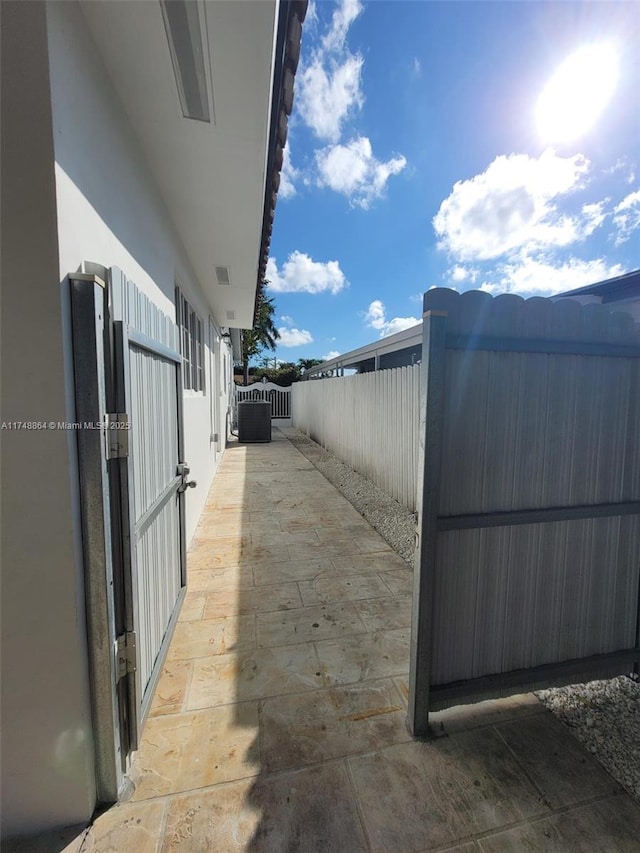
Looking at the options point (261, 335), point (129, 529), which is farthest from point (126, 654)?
point (261, 335)

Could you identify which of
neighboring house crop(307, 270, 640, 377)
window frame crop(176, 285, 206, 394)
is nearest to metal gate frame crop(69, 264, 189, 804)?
window frame crop(176, 285, 206, 394)

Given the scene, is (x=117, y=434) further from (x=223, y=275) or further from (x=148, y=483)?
(x=223, y=275)

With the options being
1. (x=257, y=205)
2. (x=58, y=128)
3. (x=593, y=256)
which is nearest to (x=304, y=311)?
(x=593, y=256)

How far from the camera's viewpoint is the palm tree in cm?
2338

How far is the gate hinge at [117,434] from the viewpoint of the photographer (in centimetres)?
136

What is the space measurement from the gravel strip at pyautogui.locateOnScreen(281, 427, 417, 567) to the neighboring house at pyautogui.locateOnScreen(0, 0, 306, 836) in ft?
9.06

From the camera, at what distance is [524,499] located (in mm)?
1726

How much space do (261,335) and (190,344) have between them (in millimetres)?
22083

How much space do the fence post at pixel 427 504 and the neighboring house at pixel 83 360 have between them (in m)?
1.31

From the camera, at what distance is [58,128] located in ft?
3.83

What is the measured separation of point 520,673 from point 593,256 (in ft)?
27.5

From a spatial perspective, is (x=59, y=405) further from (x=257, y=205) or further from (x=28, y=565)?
(x=257, y=205)

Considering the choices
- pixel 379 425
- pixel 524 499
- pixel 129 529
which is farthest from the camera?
pixel 379 425

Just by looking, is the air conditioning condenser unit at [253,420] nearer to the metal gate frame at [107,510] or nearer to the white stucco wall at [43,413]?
the metal gate frame at [107,510]
